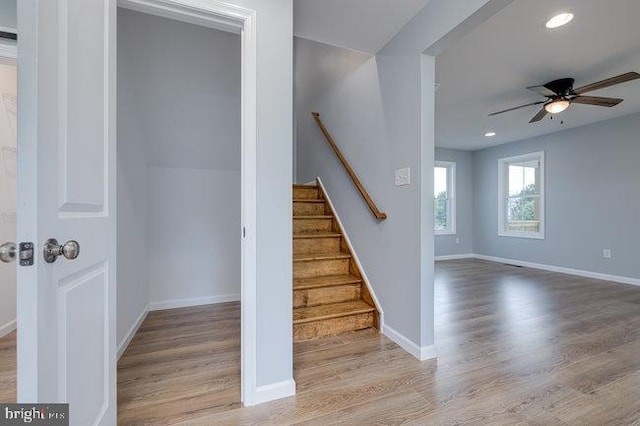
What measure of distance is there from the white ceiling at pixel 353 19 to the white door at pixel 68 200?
4.15 feet

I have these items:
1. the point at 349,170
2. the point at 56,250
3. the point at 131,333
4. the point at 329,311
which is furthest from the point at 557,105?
the point at 131,333

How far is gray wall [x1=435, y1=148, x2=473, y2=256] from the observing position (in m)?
6.03

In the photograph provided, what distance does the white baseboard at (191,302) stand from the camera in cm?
289

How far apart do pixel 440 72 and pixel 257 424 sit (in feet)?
10.6

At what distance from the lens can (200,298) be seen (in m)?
3.07

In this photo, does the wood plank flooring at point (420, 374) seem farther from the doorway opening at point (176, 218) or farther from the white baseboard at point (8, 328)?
the white baseboard at point (8, 328)

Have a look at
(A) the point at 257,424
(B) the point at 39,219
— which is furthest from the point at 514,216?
(B) the point at 39,219

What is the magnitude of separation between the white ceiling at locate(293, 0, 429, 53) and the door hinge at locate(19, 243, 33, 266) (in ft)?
6.47

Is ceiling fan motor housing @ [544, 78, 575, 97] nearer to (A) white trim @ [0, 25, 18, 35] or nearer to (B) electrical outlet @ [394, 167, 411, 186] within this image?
(B) electrical outlet @ [394, 167, 411, 186]

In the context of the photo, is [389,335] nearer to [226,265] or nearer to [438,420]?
[438,420]

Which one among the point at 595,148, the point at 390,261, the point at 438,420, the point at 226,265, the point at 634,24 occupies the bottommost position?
the point at 438,420

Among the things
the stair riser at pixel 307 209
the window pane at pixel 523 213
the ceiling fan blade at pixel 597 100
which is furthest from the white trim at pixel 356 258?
the window pane at pixel 523 213

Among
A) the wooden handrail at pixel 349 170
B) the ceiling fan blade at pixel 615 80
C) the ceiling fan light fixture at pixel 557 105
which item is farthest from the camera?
the ceiling fan light fixture at pixel 557 105

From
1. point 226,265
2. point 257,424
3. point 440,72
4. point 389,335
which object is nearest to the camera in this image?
point 257,424
